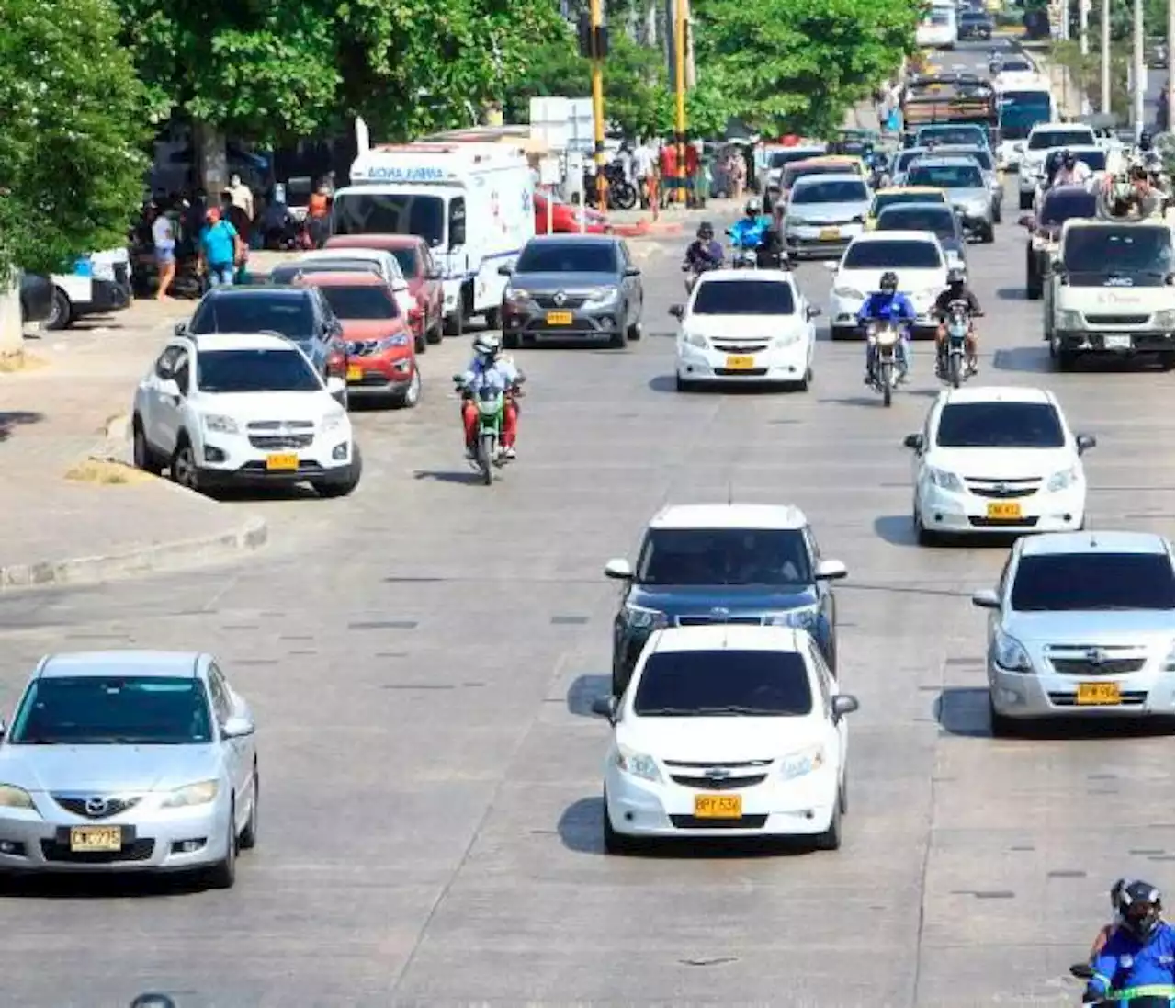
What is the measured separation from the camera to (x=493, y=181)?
57531 mm

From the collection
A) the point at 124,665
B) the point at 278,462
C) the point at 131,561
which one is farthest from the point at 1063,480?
the point at 124,665

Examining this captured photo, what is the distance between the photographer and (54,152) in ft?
136

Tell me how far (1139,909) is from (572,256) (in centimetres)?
3788

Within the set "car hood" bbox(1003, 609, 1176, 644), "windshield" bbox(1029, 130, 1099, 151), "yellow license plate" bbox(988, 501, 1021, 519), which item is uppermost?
"car hood" bbox(1003, 609, 1176, 644)

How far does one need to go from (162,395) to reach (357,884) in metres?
18.3

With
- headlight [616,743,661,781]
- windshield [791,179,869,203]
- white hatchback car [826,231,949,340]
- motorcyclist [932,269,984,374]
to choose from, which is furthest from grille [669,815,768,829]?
windshield [791,179,869,203]

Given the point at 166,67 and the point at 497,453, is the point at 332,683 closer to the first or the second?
the point at 497,453

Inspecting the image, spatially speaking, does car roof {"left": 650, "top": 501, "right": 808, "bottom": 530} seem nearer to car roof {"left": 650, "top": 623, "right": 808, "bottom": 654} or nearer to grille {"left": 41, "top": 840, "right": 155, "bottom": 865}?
car roof {"left": 650, "top": 623, "right": 808, "bottom": 654}

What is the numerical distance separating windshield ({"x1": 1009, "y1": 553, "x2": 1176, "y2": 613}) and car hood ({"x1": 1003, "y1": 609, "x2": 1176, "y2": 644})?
16 cm

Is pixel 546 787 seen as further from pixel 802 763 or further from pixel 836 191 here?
pixel 836 191

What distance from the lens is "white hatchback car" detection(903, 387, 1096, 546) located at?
118ft

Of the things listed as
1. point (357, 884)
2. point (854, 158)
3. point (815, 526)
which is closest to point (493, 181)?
point (815, 526)

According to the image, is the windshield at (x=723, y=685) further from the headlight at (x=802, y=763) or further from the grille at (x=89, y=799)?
the grille at (x=89, y=799)

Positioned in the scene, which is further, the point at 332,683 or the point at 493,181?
the point at 493,181
